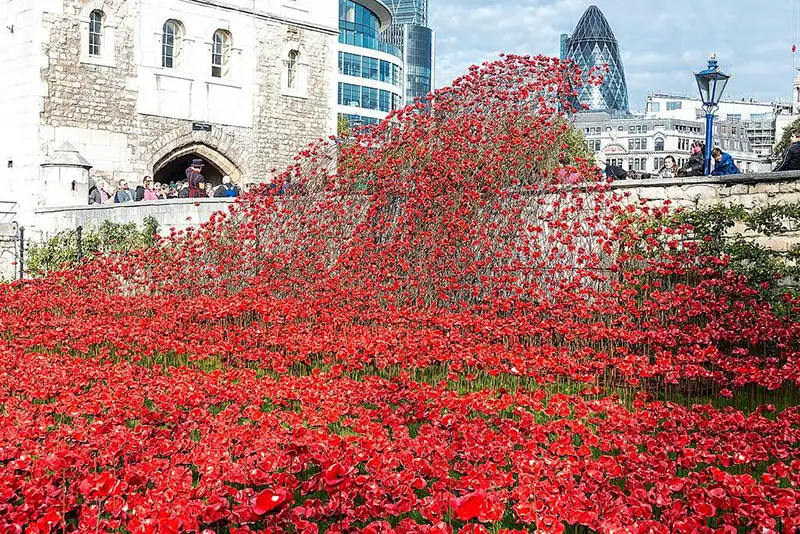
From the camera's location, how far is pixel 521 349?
885cm

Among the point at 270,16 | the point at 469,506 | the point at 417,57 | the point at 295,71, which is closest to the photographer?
the point at 469,506

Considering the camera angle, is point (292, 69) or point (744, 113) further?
point (744, 113)

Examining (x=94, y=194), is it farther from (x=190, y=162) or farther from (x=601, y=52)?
(x=601, y=52)

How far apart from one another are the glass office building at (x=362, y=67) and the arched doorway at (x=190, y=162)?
3890cm

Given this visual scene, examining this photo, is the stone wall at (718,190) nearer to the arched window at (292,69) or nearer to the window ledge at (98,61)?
the window ledge at (98,61)

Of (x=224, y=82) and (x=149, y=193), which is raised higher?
(x=224, y=82)

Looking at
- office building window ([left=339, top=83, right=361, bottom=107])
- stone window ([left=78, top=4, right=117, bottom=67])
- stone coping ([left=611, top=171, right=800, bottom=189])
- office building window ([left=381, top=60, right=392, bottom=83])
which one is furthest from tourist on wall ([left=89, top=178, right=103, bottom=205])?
office building window ([left=381, top=60, right=392, bottom=83])

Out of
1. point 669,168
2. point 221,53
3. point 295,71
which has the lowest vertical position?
point 669,168

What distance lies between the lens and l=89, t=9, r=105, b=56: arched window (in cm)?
2402

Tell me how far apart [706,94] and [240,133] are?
17681 millimetres

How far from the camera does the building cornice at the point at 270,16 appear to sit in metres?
26.5

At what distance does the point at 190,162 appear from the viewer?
91.8 ft

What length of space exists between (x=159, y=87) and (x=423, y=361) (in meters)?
19.9

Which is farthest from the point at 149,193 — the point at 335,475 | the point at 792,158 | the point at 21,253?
the point at 335,475
